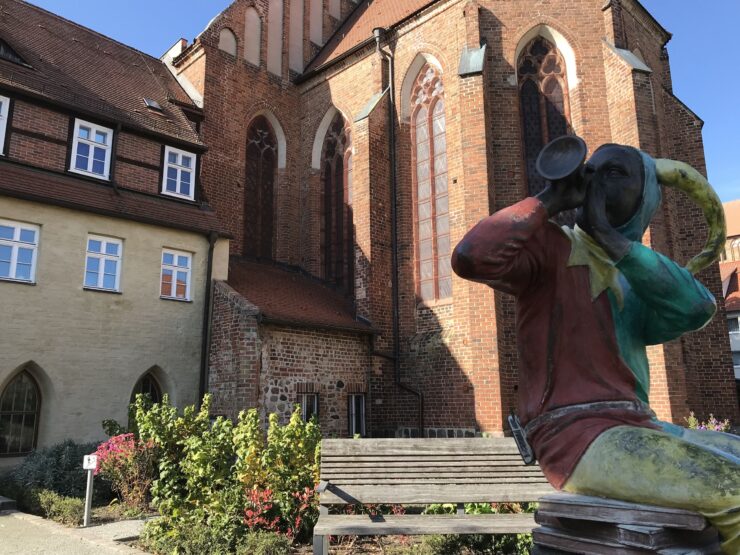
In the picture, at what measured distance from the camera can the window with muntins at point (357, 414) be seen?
1386 centimetres

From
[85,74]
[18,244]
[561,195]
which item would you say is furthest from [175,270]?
[561,195]

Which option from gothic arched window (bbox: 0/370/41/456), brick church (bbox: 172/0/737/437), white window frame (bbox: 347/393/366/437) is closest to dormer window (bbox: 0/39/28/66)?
brick church (bbox: 172/0/737/437)

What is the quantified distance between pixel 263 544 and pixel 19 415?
7.48 meters

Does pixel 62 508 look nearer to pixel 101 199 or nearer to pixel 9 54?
pixel 101 199

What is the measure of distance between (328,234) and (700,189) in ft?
51.2

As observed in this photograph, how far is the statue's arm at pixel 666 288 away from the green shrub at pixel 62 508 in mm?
7708

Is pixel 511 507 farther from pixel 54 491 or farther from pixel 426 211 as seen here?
pixel 426 211

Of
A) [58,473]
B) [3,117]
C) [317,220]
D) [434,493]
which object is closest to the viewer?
[434,493]

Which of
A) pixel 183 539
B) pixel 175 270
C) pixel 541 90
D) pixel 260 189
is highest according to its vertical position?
pixel 541 90

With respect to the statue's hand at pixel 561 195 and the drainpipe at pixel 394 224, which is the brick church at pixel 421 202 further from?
the statue's hand at pixel 561 195

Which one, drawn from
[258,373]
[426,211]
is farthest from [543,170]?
[426,211]

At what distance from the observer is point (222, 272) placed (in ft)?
45.5

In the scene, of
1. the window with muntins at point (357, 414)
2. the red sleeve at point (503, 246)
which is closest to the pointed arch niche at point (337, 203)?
the window with muntins at point (357, 414)

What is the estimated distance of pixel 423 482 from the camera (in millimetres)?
6012
